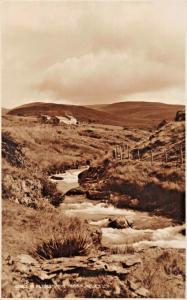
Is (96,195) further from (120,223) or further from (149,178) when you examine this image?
(149,178)

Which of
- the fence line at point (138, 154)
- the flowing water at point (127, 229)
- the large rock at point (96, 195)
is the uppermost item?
the fence line at point (138, 154)

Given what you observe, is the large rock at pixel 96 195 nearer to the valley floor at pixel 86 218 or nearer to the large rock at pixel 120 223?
the valley floor at pixel 86 218

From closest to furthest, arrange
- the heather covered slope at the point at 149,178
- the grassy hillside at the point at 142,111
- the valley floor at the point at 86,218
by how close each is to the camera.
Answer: the valley floor at the point at 86,218 < the heather covered slope at the point at 149,178 < the grassy hillside at the point at 142,111

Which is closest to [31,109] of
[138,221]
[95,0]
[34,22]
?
[34,22]

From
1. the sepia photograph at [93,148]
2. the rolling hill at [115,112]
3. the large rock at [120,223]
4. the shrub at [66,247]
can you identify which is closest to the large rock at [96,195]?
the sepia photograph at [93,148]

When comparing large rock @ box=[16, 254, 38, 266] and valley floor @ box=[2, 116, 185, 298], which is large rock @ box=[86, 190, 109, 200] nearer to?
valley floor @ box=[2, 116, 185, 298]

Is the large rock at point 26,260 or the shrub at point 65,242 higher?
the shrub at point 65,242
